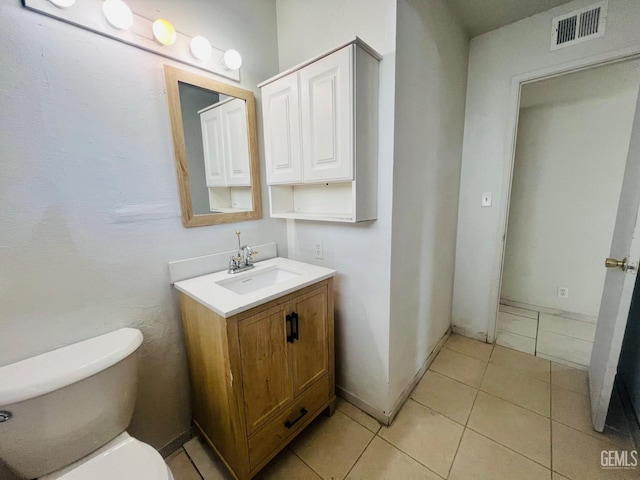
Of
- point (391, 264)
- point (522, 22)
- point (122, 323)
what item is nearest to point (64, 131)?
point (122, 323)

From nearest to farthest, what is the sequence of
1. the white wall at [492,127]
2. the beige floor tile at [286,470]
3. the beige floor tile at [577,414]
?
the beige floor tile at [286,470]
the beige floor tile at [577,414]
the white wall at [492,127]

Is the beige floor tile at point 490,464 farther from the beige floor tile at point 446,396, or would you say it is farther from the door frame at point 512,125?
the door frame at point 512,125

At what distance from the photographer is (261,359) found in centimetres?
111

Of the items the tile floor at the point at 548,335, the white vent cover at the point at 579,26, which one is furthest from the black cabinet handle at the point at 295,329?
the white vent cover at the point at 579,26

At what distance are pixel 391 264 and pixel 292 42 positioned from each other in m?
1.49

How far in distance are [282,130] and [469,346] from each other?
2288mm

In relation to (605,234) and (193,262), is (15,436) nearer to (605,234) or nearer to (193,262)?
(193,262)

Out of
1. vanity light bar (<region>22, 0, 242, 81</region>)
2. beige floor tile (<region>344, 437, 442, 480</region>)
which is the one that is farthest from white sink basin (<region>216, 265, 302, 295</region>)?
vanity light bar (<region>22, 0, 242, 81</region>)

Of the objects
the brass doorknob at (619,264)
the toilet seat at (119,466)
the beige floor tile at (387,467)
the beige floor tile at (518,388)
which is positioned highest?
the brass doorknob at (619,264)

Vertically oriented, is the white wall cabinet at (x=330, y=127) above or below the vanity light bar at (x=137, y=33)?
below

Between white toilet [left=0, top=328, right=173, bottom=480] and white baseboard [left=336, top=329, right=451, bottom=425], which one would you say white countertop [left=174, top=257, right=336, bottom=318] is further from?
white baseboard [left=336, top=329, right=451, bottom=425]

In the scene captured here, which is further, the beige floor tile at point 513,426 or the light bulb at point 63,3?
the beige floor tile at point 513,426

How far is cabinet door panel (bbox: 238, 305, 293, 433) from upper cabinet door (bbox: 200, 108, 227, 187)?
83cm

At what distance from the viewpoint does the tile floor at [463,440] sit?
4.01ft
